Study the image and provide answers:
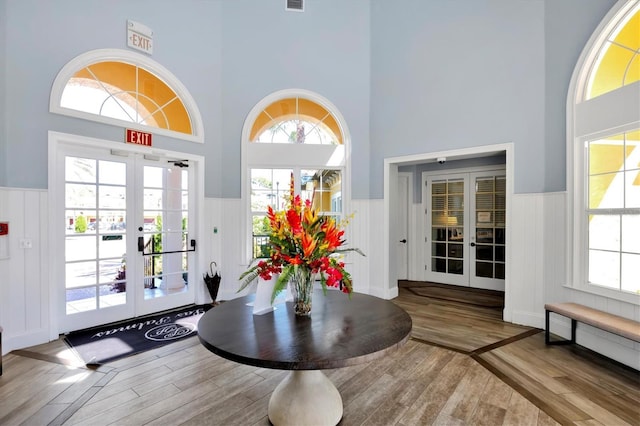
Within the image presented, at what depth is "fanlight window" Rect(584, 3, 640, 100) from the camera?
9.62 ft

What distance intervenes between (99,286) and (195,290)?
124cm

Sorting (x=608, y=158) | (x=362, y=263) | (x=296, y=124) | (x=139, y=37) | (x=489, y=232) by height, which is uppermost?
(x=139, y=37)

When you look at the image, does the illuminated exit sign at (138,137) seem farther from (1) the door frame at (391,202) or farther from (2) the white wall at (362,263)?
(1) the door frame at (391,202)

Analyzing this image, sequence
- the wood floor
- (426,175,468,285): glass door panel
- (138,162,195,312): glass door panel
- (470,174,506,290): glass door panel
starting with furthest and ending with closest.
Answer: (426,175,468,285): glass door panel < (470,174,506,290): glass door panel < (138,162,195,312): glass door panel < the wood floor

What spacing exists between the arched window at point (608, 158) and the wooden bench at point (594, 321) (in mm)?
215

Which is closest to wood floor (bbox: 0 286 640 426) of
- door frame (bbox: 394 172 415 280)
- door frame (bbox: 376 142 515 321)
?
door frame (bbox: 376 142 515 321)

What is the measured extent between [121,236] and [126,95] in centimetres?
180

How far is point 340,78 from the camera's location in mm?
5105

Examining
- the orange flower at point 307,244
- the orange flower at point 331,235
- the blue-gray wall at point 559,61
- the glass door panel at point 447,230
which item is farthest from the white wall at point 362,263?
the orange flower at point 307,244

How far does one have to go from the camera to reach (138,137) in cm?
396

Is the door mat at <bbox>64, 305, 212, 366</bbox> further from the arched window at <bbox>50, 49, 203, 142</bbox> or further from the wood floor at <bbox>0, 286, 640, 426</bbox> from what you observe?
the arched window at <bbox>50, 49, 203, 142</bbox>

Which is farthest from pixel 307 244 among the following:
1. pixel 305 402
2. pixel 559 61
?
pixel 559 61

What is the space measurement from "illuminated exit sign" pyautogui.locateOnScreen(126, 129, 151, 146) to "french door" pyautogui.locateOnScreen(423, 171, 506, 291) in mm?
4884

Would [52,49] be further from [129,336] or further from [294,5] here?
[294,5]
